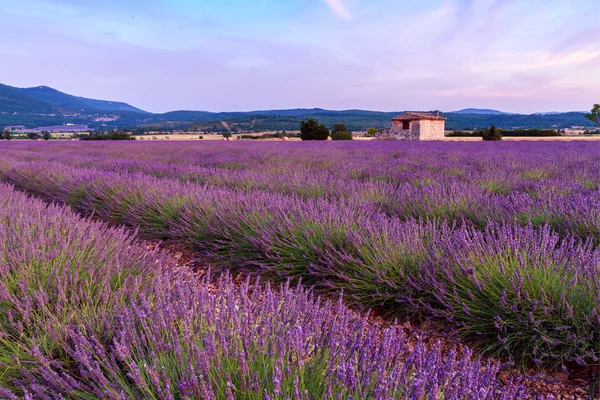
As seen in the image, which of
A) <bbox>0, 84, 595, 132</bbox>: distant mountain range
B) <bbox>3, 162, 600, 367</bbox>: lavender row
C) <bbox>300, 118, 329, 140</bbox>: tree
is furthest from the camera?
<bbox>0, 84, 595, 132</bbox>: distant mountain range

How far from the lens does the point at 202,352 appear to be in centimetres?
107

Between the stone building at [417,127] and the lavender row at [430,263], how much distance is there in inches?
1126

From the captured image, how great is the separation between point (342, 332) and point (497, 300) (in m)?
1.11

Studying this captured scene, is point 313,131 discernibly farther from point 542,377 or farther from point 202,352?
point 202,352

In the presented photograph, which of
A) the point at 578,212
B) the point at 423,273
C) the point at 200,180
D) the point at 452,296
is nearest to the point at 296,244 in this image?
the point at 423,273

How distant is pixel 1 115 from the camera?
435 ft

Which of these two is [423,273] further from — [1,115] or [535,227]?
[1,115]

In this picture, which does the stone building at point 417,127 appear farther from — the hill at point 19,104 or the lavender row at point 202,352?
the hill at point 19,104

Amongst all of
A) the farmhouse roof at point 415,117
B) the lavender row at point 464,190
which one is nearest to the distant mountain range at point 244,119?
the farmhouse roof at point 415,117

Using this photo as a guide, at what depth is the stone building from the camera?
3056 centimetres

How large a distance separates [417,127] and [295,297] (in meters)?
31.0

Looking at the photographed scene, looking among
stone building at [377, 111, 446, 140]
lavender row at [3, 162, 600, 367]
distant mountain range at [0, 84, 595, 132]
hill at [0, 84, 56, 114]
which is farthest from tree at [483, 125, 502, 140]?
hill at [0, 84, 56, 114]

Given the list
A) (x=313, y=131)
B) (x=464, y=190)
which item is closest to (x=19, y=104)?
(x=313, y=131)

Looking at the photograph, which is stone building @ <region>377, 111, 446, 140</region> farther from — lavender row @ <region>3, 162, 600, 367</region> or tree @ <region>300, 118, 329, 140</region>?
lavender row @ <region>3, 162, 600, 367</region>
